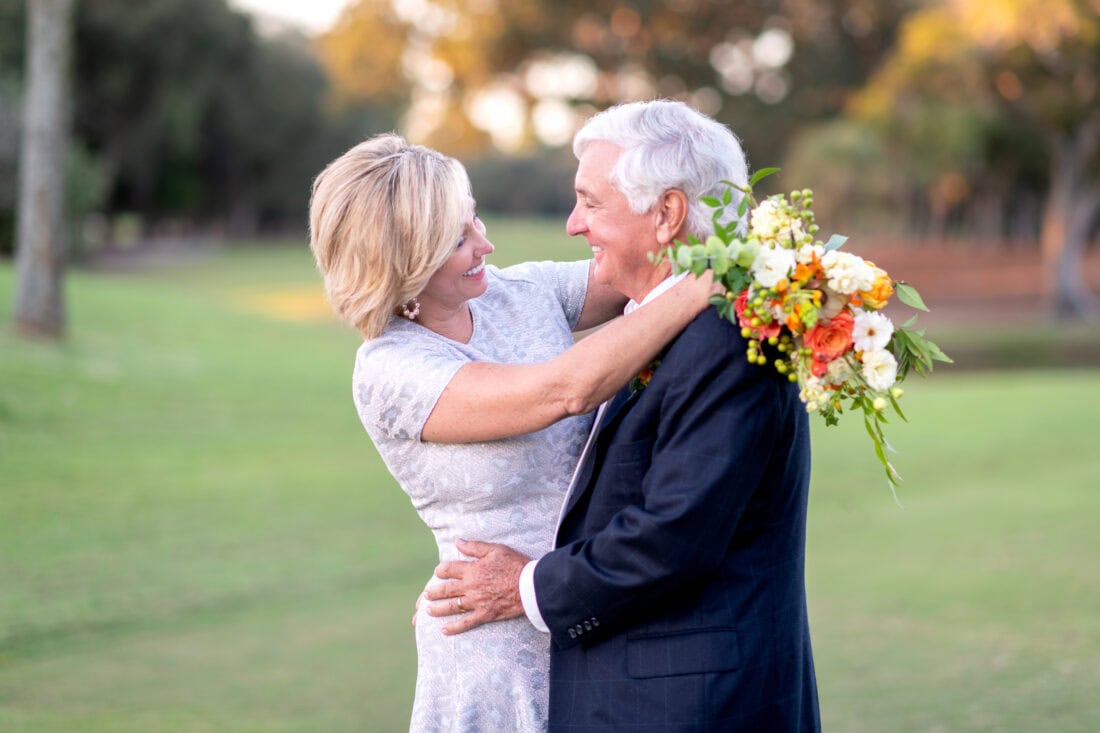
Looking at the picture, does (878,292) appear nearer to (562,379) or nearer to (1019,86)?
(562,379)

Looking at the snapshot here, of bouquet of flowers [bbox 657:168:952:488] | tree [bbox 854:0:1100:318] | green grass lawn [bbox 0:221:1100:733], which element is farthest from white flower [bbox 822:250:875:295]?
tree [bbox 854:0:1100:318]

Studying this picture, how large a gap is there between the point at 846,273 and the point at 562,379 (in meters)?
0.61

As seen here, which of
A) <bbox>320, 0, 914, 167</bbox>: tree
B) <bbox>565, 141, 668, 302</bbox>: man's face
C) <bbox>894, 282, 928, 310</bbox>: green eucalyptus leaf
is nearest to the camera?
<bbox>894, 282, 928, 310</bbox>: green eucalyptus leaf

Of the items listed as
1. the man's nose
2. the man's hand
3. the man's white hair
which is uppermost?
the man's white hair

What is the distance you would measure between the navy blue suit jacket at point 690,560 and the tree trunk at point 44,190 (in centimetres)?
1644

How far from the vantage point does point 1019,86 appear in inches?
1170

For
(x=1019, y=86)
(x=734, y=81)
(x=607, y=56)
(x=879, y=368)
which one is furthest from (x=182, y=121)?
(x=879, y=368)

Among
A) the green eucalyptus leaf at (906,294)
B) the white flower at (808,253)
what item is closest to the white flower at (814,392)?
the white flower at (808,253)

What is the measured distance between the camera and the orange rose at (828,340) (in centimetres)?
240

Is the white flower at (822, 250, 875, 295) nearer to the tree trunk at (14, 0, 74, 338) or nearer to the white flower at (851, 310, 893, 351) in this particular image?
the white flower at (851, 310, 893, 351)

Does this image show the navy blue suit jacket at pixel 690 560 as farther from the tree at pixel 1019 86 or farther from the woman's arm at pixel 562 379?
the tree at pixel 1019 86

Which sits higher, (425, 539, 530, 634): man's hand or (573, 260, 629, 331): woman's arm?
(573, 260, 629, 331): woman's arm

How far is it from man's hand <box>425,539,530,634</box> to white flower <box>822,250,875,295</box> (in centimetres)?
93

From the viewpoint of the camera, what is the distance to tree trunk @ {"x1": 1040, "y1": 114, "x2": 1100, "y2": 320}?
1226 inches
